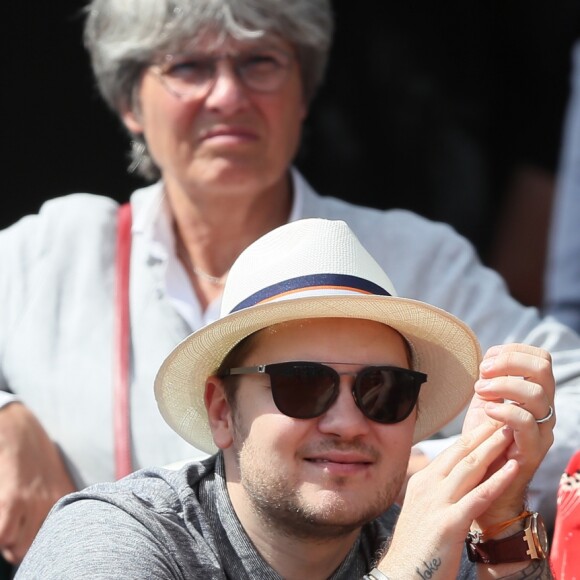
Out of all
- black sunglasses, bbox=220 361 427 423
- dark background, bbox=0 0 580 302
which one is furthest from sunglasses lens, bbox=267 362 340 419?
dark background, bbox=0 0 580 302

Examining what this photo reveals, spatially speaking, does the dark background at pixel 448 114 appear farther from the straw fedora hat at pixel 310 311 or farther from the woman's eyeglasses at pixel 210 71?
the straw fedora hat at pixel 310 311

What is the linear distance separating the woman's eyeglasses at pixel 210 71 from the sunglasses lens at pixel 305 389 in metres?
1.43

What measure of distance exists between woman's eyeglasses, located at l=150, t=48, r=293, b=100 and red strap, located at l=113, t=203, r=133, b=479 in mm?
408

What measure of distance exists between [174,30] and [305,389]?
5.05 ft

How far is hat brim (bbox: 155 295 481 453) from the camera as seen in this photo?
2.36m

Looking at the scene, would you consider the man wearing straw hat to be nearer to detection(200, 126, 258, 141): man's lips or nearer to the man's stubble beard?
the man's stubble beard

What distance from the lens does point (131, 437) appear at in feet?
11.2

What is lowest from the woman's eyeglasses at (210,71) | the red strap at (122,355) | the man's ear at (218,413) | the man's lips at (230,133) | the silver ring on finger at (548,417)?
the red strap at (122,355)

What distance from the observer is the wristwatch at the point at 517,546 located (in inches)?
92.3

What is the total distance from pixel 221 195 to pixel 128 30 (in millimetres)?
506

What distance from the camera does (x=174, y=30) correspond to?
3553mm

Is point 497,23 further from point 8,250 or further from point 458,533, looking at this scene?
point 458,533

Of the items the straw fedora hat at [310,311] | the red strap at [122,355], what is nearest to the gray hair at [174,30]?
the red strap at [122,355]

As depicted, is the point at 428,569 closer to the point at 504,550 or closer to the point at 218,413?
the point at 504,550
